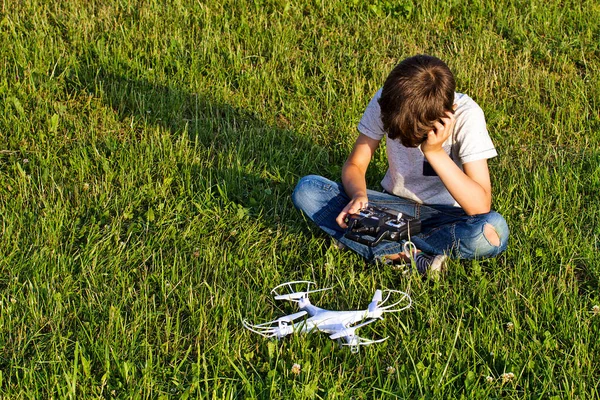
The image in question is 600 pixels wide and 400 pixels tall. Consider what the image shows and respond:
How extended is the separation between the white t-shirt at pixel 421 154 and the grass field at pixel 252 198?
0.47 metres

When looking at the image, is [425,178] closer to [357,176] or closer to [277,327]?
[357,176]

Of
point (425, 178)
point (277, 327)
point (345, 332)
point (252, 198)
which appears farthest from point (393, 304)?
point (252, 198)

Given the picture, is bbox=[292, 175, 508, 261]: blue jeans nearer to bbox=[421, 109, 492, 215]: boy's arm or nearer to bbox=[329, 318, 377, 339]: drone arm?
bbox=[421, 109, 492, 215]: boy's arm

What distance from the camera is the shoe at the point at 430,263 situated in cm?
370

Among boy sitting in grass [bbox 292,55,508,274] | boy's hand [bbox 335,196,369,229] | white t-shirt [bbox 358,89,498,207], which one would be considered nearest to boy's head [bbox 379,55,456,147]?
boy sitting in grass [bbox 292,55,508,274]

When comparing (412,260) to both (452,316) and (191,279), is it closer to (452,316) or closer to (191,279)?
(452,316)

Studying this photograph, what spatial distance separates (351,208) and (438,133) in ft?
1.85

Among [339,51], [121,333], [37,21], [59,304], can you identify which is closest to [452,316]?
[121,333]

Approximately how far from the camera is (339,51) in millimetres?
5895

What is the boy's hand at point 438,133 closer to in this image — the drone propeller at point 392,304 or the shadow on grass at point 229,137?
the drone propeller at point 392,304

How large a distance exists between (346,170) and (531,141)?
5.30 ft

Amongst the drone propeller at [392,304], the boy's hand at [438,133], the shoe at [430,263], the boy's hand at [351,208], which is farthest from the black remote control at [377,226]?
the boy's hand at [438,133]

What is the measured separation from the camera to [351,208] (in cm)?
381

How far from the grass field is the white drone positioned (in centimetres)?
5
